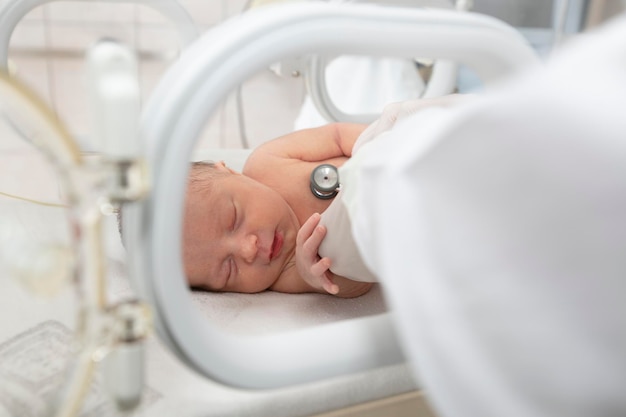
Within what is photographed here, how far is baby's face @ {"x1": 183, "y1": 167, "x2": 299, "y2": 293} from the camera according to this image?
841 millimetres

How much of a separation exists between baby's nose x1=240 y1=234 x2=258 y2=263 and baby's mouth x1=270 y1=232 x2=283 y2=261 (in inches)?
1.6

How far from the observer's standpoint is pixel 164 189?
1.27 feet

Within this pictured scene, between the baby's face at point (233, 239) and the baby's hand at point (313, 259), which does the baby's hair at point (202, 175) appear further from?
the baby's hand at point (313, 259)

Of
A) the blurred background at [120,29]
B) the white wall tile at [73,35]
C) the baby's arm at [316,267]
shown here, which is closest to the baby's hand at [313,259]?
the baby's arm at [316,267]

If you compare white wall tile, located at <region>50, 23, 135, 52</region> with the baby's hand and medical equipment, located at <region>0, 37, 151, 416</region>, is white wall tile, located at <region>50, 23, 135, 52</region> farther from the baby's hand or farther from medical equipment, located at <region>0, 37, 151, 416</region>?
medical equipment, located at <region>0, 37, 151, 416</region>

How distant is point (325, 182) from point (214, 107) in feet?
1.78

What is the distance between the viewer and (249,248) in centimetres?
84

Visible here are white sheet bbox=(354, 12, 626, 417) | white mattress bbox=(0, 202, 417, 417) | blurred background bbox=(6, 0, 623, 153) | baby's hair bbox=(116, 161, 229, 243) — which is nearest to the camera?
white sheet bbox=(354, 12, 626, 417)

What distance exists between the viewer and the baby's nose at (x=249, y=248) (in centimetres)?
84

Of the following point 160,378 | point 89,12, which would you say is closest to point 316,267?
point 160,378

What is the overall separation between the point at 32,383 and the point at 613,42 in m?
0.55

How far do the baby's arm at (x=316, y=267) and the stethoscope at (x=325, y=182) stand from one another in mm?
145

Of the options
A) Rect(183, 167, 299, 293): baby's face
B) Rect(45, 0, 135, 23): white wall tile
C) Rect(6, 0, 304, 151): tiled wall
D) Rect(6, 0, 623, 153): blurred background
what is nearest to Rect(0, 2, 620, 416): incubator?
Rect(183, 167, 299, 293): baby's face

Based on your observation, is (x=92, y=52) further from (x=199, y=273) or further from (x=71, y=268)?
(x=199, y=273)
